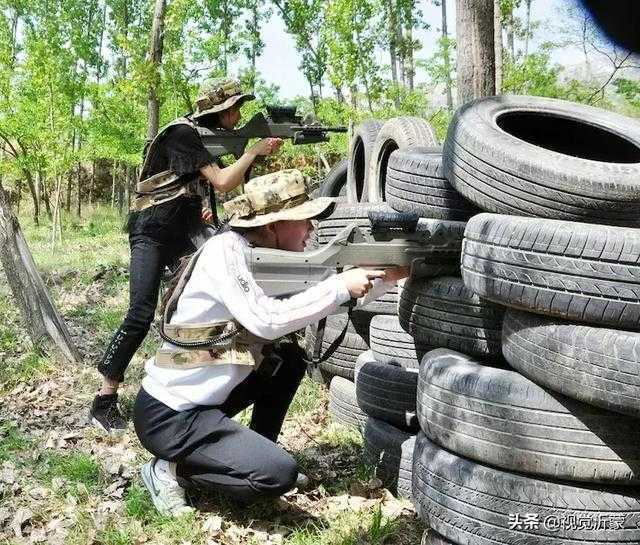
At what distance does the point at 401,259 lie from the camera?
3.32m

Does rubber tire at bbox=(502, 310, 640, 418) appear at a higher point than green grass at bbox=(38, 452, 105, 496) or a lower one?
higher

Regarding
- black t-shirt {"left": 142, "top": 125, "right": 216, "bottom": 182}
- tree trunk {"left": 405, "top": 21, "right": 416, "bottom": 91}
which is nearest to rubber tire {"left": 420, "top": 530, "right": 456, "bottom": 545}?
black t-shirt {"left": 142, "top": 125, "right": 216, "bottom": 182}

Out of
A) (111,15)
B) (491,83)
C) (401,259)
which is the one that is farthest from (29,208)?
(401,259)

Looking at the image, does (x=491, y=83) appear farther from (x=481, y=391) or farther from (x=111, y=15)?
(x=111, y=15)

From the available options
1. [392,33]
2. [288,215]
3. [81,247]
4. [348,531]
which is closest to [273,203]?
[288,215]

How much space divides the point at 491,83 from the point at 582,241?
3.96 metres

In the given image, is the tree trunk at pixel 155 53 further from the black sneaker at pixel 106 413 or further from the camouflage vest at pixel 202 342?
the camouflage vest at pixel 202 342

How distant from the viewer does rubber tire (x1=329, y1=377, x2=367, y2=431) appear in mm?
4555

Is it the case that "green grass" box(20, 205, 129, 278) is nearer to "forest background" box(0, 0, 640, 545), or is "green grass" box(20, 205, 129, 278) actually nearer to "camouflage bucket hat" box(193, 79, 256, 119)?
"forest background" box(0, 0, 640, 545)

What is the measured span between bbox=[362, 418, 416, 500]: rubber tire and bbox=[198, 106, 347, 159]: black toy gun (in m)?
2.12

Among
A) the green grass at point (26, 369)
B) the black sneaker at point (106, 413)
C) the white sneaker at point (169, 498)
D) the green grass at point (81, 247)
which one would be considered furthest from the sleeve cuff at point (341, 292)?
the green grass at point (81, 247)

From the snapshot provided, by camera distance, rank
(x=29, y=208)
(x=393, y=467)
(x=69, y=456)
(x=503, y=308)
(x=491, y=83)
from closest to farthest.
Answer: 1. (x=503, y=308)
2. (x=393, y=467)
3. (x=69, y=456)
4. (x=491, y=83)
5. (x=29, y=208)

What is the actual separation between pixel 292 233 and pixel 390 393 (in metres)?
1.16

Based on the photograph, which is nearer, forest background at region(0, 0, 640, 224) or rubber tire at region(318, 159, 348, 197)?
rubber tire at region(318, 159, 348, 197)
